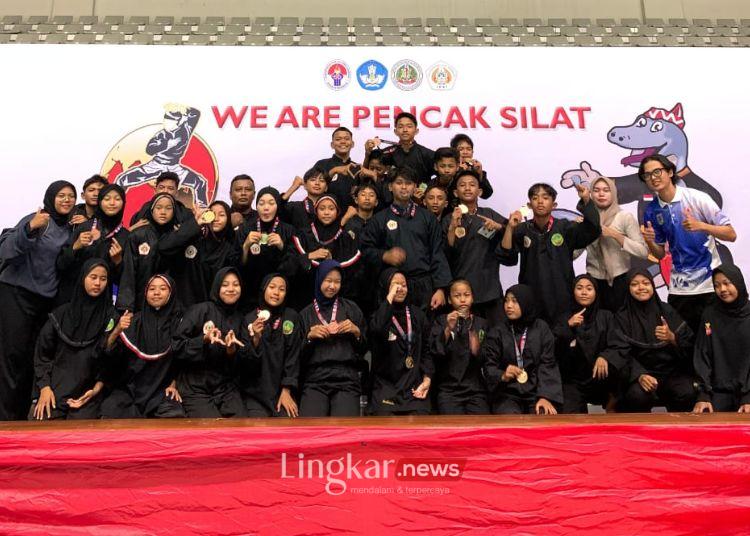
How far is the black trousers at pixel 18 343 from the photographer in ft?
17.2

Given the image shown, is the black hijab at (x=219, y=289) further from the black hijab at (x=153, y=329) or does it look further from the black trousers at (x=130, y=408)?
the black trousers at (x=130, y=408)

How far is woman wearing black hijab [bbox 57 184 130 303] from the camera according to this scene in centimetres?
536

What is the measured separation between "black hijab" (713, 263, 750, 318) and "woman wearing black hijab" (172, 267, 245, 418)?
8.97 feet

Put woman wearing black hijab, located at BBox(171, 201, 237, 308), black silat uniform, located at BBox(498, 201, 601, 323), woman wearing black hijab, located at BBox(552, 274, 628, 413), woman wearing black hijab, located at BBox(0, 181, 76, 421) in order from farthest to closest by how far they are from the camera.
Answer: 1. black silat uniform, located at BBox(498, 201, 601, 323)
2. woman wearing black hijab, located at BBox(171, 201, 237, 308)
3. woman wearing black hijab, located at BBox(0, 181, 76, 421)
4. woman wearing black hijab, located at BBox(552, 274, 628, 413)

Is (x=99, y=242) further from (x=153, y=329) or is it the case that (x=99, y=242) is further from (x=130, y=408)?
(x=130, y=408)

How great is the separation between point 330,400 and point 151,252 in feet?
4.66

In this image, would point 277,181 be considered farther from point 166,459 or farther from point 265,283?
point 166,459

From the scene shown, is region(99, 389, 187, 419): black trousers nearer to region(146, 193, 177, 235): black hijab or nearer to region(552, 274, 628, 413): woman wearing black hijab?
region(146, 193, 177, 235): black hijab

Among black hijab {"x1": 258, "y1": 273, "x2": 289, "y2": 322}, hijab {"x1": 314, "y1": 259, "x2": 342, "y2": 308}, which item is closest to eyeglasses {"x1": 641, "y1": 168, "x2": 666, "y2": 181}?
hijab {"x1": 314, "y1": 259, "x2": 342, "y2": 308}

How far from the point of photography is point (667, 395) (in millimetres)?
5199

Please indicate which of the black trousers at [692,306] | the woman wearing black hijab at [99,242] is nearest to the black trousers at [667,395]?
the black trousers at [692,306]

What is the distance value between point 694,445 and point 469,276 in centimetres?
195

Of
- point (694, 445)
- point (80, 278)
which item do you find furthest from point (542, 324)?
point (80, 278)

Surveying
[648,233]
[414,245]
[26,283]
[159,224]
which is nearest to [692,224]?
[648,233]
